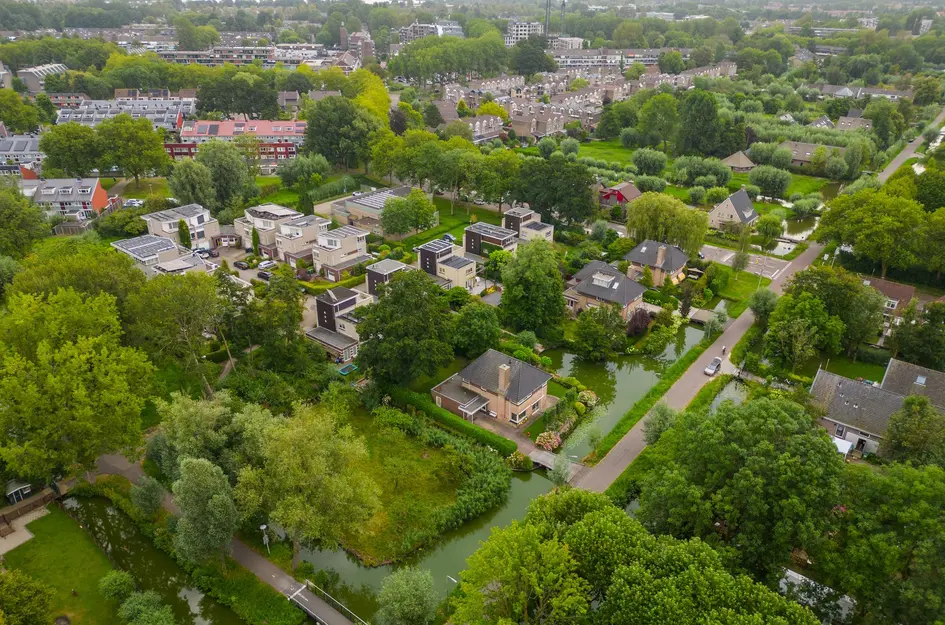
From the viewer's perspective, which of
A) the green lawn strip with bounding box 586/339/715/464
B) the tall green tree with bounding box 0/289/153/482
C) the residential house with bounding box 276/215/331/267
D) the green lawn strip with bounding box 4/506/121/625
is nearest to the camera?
the green lawn strip with bounding box 4/506/121/625

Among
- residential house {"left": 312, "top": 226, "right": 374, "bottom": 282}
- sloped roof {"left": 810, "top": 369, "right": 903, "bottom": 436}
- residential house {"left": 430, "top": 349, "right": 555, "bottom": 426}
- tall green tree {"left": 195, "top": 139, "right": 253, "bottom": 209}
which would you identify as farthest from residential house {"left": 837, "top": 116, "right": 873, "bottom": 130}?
tall green tree {"left": 195, "top": 139, "right": 253, "bottom": 209}

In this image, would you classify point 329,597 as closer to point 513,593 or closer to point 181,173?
point 513,593

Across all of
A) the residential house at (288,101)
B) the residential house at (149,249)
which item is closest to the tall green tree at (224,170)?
the residential house at (149,249)

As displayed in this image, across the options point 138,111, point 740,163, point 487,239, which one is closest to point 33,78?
point 138,111

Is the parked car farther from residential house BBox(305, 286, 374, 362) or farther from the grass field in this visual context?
residential house BBox(305, 286, 374, 362)

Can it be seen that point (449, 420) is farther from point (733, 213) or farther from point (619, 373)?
point (733, 213)

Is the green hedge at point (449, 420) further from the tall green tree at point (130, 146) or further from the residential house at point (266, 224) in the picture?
the tall green tree at point (130, 146)

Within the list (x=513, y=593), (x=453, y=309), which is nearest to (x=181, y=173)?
(x=453, y=309)
